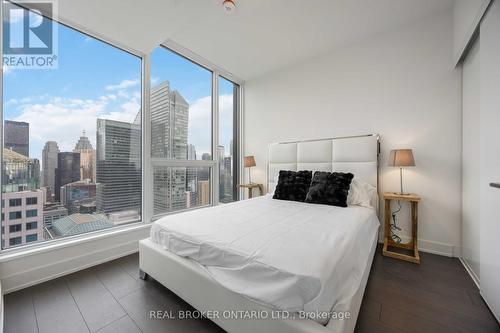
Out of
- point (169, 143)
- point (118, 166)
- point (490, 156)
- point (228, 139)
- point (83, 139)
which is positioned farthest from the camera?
point (228, 139)

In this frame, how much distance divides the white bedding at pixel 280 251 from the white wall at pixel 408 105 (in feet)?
3.86

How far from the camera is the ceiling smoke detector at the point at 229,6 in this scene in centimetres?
210

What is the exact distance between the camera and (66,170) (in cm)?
215

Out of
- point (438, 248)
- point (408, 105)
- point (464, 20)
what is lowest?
point (438, 248)

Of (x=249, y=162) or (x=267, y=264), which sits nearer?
(x=267, y=264)

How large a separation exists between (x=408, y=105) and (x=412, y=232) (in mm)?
1561

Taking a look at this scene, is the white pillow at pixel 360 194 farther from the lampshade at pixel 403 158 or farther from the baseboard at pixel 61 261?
the baseboard at pixel 61 261

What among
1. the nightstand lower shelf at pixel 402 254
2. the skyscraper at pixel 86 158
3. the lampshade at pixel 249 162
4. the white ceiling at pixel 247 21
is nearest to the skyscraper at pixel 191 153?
the lampshade at pixel 249 162

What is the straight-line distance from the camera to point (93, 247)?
2.13 m

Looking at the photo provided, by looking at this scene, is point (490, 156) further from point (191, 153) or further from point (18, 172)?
point (18, 172)

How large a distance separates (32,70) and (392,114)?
13.6 ft

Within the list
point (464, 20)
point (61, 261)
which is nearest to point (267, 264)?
point (61, 261)

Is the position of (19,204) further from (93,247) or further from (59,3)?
(59,3)

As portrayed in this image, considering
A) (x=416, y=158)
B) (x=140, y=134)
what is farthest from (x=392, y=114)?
(x=140, y=134)
